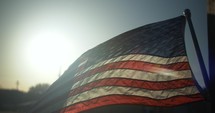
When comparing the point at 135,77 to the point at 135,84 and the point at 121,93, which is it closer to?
the point at 135,84

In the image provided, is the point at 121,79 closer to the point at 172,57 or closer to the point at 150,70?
the point at 150,70

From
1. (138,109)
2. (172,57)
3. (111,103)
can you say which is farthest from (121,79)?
(138,109)

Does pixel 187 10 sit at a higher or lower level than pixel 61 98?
higher

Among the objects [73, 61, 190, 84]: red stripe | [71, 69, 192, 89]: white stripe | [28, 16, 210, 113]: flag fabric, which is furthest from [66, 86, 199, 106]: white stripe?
[73, 61, 190, 84]: red stripe

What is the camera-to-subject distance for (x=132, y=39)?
20.0 feet

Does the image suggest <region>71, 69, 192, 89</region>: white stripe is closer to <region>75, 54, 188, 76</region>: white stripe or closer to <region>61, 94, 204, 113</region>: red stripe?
<region>75, 54, 188, 76</region>: white stripe

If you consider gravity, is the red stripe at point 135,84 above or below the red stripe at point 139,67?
below

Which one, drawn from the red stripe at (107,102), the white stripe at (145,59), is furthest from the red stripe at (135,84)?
the white stripe at (145,59)

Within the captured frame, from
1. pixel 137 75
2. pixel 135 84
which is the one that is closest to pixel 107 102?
pixel 135 84

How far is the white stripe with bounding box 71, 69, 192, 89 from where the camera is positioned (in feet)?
17.5

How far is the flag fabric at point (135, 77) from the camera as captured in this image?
17.4ft

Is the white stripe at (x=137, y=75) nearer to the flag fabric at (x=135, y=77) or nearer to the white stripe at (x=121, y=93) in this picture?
the flag fabric at (x=135, y=77)

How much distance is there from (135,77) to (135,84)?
0.18 metres

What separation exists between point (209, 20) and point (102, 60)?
96.9 inches
